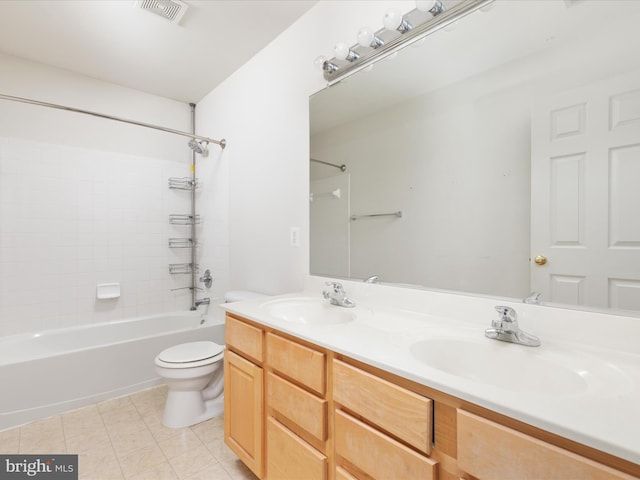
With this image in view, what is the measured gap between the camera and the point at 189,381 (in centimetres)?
188

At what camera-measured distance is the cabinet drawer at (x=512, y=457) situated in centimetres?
52

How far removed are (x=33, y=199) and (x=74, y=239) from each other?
39cm

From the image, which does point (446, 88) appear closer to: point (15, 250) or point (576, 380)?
point (576, 380)

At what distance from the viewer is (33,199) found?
93.5 inches

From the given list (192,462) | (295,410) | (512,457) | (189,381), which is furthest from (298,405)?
(189,381)

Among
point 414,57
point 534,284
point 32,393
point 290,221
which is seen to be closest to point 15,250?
point 32,393

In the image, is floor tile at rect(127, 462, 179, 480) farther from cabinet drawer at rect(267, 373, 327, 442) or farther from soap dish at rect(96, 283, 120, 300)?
soap dish at rect(96, 283, 120, 300)

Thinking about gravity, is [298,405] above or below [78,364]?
above

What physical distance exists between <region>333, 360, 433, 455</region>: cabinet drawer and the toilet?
121 centimetres

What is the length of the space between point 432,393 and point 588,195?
780mm

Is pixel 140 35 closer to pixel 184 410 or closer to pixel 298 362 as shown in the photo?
pixel 298 362

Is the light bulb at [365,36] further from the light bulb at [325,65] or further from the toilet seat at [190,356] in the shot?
the toilet seat at [190,356]

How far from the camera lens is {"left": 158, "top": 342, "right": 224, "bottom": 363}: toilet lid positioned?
1.86m

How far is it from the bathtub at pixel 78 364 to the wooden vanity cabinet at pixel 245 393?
46.4 inches
